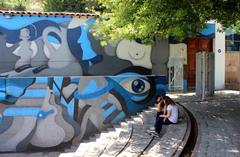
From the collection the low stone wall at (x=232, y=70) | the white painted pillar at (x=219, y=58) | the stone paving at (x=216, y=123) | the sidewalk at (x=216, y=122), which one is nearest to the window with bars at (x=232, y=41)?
the low stone wall at (x=232, y=70)

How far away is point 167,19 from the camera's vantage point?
39.1 ft

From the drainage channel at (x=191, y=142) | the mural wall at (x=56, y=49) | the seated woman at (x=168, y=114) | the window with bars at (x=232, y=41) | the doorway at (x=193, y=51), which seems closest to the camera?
the drainage channel at (x=191, y=142)

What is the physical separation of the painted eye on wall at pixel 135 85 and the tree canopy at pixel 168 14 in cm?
217

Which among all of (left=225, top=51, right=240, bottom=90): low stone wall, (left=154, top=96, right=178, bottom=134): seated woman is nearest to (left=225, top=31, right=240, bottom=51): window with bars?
(left=225, top=51, right=240, bottom=90): low stone wall

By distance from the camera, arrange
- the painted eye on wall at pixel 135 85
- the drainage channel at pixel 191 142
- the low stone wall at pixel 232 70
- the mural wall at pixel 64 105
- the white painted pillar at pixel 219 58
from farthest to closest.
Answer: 1. the low stone wall at pixel 232 70
2. the white painted pillar at pixel 219 58
3. the painted eye on wall at pixel 135 85
4. the mural wall at pixel 64 105
5. the drainage channel at pixel 191 142

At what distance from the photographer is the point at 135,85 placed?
16000 mm

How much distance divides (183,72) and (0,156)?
9.50 m

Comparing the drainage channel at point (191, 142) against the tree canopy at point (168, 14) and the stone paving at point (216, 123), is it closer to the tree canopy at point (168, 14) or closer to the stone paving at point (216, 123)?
the stone paving at point (216, 123)

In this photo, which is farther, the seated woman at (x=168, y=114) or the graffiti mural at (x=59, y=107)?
the graffiti mural at (x=59, y=107)

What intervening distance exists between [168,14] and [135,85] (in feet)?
15.8

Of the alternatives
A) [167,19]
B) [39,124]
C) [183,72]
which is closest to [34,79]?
[39,124]

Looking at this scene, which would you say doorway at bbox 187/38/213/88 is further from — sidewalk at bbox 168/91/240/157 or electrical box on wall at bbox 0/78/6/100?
electrical box on wall at bbox 0/78/6/100

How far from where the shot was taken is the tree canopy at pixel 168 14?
37.8ft

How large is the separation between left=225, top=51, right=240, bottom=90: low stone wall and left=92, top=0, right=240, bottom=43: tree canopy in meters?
8.55
